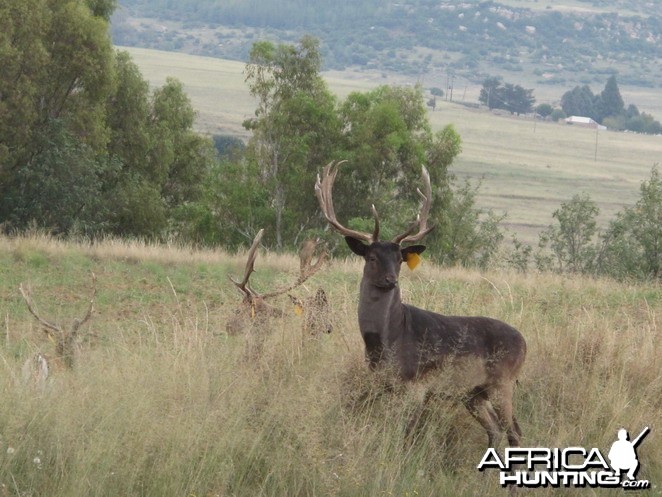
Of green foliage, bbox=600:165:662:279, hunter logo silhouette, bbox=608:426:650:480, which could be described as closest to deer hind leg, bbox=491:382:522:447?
hunter logo silhouette, bbox=608:426:650:480

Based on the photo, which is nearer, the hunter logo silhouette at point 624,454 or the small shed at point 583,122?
the hunter logo silhouette at point 624,454

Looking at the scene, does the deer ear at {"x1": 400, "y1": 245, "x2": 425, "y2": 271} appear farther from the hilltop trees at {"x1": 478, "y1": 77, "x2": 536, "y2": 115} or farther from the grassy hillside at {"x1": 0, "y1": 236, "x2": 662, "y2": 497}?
the hilltop trees at {"x1": 478, "y1": 77, "x2": 536, "y2": 115}

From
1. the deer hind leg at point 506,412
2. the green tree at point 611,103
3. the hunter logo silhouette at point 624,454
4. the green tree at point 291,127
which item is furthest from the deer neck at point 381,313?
the green tree at point 611,103

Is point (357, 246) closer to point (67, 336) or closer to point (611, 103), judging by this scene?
point (67, 336)

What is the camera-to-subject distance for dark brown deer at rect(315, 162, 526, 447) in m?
7.84

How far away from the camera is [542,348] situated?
941cm

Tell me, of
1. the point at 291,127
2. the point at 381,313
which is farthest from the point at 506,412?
the point at 291,127

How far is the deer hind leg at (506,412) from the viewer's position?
314 inches

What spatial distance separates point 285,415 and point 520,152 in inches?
5326

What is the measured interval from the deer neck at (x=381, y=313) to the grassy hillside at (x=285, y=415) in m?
0.30

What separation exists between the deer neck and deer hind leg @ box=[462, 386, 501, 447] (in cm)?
71

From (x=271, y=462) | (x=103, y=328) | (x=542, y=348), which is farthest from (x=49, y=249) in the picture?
(x=271, y=462)

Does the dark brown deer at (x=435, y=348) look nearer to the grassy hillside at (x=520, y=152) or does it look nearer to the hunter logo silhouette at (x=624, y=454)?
the hunter logo silhouette at (x=624, y=454)

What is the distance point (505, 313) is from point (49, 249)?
33.3 feet
